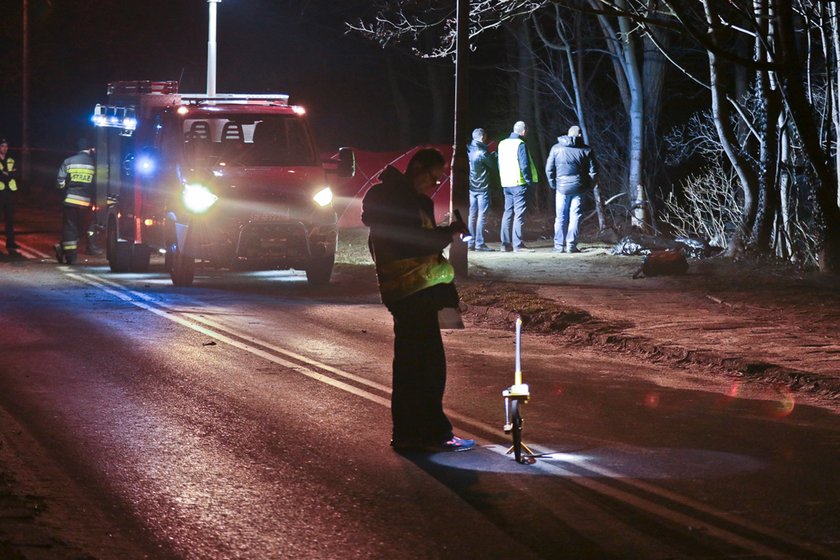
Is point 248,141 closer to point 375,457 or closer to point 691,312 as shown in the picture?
point 691,312

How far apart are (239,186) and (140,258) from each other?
3.98m

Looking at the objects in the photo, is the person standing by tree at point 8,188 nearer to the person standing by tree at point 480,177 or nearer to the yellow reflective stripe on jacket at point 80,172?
the yellow reflective stripe on jacket at point 80,172

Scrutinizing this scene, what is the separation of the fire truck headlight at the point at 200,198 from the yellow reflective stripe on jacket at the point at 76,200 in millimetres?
5641

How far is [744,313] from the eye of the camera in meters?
13.7

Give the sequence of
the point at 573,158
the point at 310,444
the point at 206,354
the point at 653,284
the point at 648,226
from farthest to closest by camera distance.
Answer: the point at 648,226 < the point at 573,158 < the point at 653,284 < the point at 206,354 < the point at 310,444

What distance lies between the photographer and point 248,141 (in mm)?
17531

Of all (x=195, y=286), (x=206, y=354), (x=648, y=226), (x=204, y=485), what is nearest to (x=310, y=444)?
(x=204, y=485)

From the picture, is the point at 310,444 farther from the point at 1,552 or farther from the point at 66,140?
the point at 66,140

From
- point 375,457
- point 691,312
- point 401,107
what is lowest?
point 375,457

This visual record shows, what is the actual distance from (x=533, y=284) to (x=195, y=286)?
476 cm

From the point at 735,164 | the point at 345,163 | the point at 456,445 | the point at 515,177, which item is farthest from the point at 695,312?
the point at 515,177

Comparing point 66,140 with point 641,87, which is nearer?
point 641,87

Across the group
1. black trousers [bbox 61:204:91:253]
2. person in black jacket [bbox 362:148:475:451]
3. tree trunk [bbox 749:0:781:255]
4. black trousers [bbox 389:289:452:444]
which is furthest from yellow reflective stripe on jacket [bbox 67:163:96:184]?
black trousers [bbox 389:289:452:444]

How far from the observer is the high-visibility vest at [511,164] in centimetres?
2202
